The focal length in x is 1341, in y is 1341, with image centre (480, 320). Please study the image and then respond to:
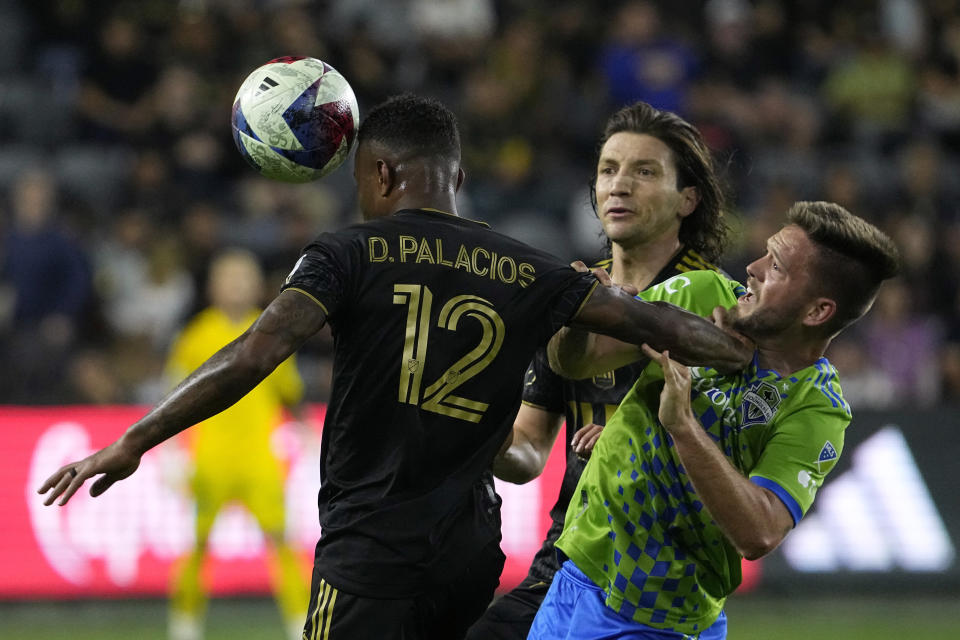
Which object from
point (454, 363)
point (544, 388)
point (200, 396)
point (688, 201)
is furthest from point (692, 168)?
point (200, 396)

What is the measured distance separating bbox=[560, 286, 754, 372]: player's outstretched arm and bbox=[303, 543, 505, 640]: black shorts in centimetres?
79

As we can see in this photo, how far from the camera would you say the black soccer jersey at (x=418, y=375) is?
3676mm

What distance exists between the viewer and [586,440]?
4.12 metres

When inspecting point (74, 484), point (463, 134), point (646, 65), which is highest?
point (646, 65)

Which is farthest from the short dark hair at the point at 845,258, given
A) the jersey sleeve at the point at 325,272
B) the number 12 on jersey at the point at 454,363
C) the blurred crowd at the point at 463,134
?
the blurred crowd at the point at 463,134

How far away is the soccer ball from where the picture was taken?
13.4 feet

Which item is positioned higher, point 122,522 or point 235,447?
point 235,447

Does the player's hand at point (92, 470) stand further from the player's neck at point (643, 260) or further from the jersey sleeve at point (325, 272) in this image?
the player's neck at point (643, 260)

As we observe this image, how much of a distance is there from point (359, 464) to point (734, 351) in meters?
1.10

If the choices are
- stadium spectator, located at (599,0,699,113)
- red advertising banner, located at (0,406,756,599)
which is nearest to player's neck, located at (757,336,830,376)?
red advertising banner, located at (0,406,756,599)

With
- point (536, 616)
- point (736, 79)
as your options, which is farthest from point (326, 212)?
point (536, 616)

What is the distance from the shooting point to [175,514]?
9.80 m

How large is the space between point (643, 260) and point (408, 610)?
5.12 feet

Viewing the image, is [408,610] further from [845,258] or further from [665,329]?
[845,258]
